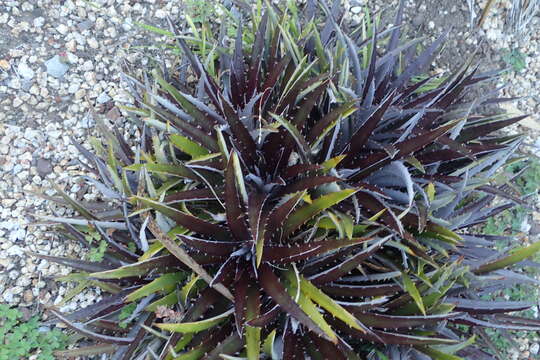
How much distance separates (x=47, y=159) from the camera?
84.5 inches

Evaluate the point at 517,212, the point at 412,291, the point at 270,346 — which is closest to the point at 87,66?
the point at 270,346

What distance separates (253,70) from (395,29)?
2.04 ft

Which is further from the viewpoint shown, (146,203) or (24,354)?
(24,354)

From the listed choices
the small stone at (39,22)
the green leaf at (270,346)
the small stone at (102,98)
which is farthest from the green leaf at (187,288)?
the small stone at (39,22)

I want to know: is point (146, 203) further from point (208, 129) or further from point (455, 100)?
point (455, 100)

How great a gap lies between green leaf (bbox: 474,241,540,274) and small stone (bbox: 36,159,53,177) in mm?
1714

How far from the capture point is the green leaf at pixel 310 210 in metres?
1.51

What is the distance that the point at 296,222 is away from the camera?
62.6 inches

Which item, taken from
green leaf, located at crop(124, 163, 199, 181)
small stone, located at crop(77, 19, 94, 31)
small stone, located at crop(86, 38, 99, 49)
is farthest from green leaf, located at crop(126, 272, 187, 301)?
small stone, located at crop(77, 19, 94, 31)

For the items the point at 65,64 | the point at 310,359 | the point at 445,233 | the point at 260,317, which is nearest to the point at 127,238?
the point at 260,317

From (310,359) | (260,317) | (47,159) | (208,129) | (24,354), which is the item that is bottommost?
(24,354)

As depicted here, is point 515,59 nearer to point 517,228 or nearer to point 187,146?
point 517,228

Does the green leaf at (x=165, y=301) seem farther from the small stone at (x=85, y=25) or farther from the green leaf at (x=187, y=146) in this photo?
the small stone at (x=85, y=25)

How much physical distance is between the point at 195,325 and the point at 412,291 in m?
0.66
